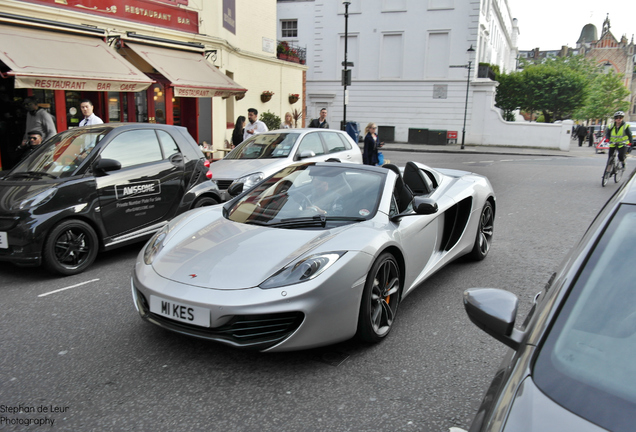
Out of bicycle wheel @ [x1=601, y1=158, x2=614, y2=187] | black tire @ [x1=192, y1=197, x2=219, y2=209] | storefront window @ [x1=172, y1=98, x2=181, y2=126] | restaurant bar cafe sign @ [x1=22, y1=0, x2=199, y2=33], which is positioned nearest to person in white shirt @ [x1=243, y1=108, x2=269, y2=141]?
black tire @ [x1=192, y1=197, x2=219, y2=209]

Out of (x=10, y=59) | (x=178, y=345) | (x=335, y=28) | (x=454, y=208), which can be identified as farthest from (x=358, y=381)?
(x=335, y=28)

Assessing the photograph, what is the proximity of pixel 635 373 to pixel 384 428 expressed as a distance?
4.94ft

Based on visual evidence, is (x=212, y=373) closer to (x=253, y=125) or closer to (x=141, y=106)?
(x=253, y=125)

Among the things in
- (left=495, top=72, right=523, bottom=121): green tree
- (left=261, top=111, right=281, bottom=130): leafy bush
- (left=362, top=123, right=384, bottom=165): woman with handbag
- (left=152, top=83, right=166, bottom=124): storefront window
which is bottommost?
(left=362, top=123, right=384, bottom=165): woman with handbag

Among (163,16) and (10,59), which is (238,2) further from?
(10,59)

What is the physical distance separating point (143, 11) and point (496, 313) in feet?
48.3

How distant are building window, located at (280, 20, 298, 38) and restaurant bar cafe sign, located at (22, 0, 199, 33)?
26633 mm

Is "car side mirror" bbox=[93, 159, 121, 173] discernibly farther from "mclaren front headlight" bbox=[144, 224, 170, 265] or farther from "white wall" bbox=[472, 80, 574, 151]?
"white wall" bbox=[472, 80, 574, 151]

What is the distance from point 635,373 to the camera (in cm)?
149

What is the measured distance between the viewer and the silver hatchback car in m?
8.38

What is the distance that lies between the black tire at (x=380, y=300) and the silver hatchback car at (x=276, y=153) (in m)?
4.52

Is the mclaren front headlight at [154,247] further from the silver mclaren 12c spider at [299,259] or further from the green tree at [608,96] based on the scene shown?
the green tree at [608,96]

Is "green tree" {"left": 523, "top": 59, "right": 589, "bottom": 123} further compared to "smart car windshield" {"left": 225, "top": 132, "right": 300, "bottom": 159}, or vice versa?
"green tree" {"left": 523, "top": 59, "right": 589, "bottom": 123}

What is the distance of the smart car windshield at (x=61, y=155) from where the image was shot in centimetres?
570
